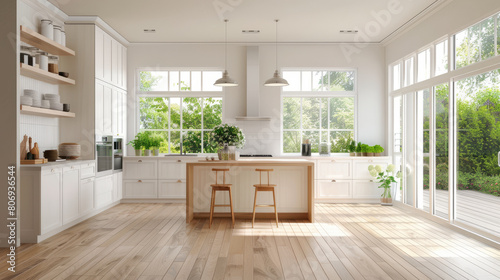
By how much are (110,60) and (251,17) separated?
278 centimetres

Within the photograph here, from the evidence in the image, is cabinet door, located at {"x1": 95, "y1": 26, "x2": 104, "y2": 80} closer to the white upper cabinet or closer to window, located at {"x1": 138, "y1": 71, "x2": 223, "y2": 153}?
the white upper cabinet

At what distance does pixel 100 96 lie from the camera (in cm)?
676

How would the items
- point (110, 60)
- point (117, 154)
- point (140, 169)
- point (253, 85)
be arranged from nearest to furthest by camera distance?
point (110, 60)
point (117, 154)
point (140, 169)
point (253, 85)

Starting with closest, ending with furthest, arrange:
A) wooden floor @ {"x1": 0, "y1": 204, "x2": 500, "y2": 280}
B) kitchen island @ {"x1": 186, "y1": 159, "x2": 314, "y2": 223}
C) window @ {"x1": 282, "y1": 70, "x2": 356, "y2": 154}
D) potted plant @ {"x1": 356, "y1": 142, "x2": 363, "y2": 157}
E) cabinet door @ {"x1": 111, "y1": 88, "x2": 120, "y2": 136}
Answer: wooden floor @ {"x1": 0, "y1": 204, "x2": 500, "y2": 280} < kitchen island @ {"x1": 186, "y1": 159, "x2": 314, "y2": 223} < cabinet door @ {"x1": 111, "y1": 88, "x2": 120, "y2": 136} < potted plant @ {"x1": 356, "y1": 142, "x2": 363, "y2": 157} < window @ {"x1": 282, "y1": 70, "x2": 356, "y2": 154}

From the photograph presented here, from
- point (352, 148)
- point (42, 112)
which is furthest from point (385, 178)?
point (42, 112)

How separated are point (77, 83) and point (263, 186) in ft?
11.8

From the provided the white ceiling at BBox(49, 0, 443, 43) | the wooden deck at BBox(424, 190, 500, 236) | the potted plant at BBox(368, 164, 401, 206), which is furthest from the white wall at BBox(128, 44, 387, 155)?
the wooden deck at BBox(424, 190, 500, 236)

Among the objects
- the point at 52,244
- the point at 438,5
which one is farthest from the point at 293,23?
the point at 52,244

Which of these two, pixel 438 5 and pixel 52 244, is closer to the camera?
pixel 52 244

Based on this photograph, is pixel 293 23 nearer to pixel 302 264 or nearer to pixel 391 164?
pixel 391 164

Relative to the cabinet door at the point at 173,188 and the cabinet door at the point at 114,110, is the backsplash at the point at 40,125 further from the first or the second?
the cabinet door at the point at 173,188

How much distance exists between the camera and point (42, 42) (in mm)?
5535

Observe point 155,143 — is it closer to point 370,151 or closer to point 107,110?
point 107,110

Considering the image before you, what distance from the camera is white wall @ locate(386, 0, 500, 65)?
483 cm
